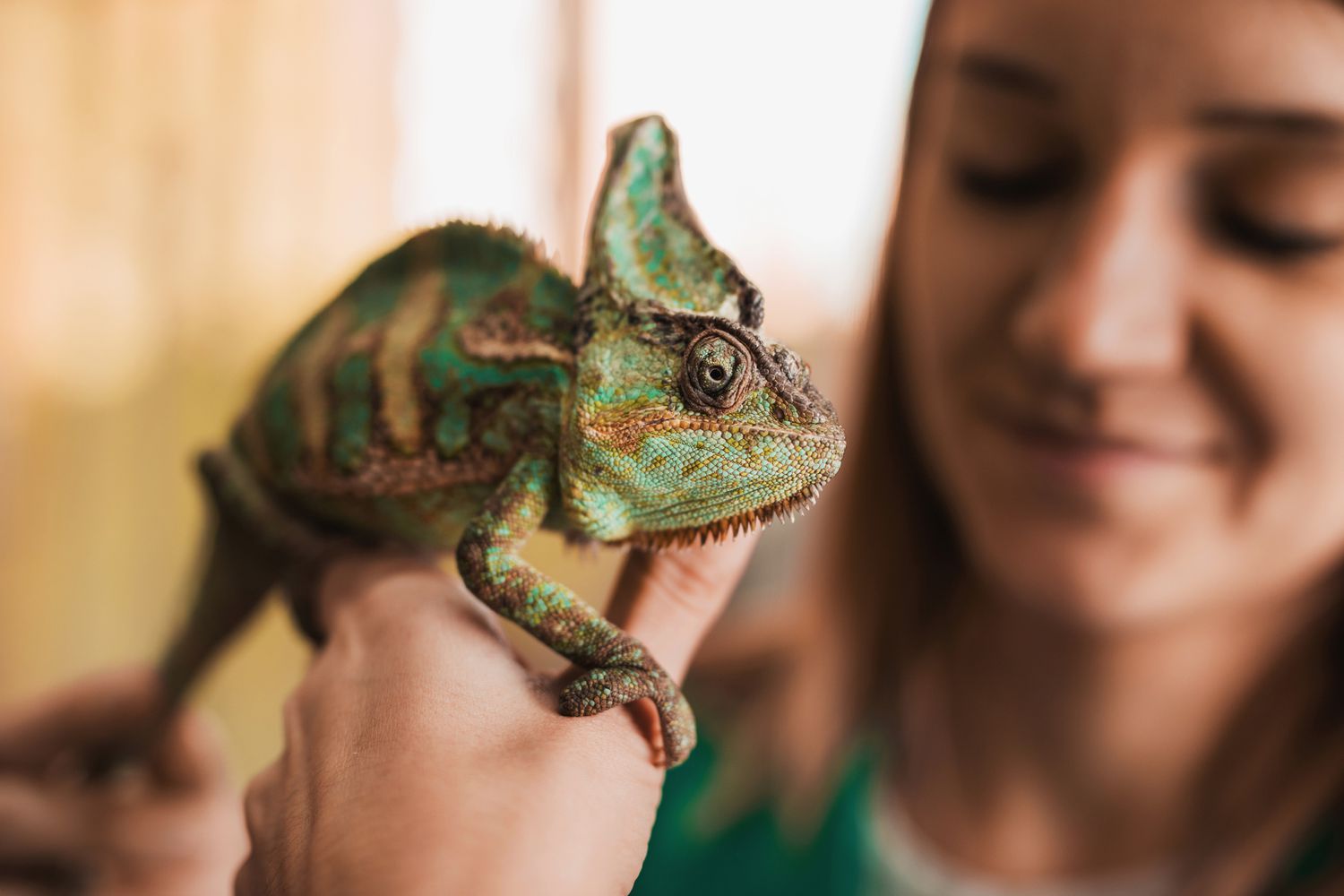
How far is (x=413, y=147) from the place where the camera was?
1.80m

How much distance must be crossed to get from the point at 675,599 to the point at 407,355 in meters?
0.38

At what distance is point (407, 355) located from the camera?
2.95 feet

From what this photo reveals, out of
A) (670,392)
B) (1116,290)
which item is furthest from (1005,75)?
(670,392)

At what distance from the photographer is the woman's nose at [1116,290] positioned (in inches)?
34.4

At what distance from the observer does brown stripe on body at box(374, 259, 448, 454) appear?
0.88 m

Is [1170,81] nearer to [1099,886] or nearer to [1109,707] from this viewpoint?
[1109,707]

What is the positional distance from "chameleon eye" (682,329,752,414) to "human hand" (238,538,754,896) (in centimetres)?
13

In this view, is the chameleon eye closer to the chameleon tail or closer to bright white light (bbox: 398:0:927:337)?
bright white light (bbox: 398:0:927:337)

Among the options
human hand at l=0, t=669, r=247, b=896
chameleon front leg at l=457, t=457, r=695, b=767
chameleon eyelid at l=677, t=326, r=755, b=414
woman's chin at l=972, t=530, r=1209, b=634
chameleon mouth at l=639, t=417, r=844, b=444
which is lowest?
human hand at l=0, t=669, r=247, b=896

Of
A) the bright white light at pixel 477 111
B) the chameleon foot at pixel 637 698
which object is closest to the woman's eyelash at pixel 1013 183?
the bright white light at pixel 477 111

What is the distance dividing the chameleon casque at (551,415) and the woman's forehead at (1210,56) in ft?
1.46

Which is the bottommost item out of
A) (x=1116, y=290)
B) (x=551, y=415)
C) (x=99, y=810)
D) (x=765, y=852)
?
(x=765, y=852)

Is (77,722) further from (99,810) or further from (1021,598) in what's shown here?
(1021,598)

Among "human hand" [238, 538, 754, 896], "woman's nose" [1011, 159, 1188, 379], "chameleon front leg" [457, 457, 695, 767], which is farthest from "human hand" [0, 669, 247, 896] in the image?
"woman's nose" [1011, 159, 1188, 379]
